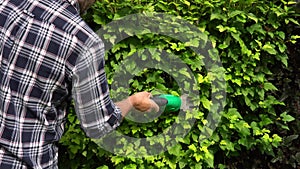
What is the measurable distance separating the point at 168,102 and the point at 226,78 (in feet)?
1.63

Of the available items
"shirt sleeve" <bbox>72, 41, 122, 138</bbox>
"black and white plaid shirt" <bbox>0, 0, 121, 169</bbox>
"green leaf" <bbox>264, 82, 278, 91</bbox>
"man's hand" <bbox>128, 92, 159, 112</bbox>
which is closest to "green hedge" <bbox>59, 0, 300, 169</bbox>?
"green leaf" <bbox>264, 82, 278, 91</bbox>

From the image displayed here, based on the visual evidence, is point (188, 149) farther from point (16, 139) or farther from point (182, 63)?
point (16, 139)

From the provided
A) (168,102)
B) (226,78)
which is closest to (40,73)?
(168,102)

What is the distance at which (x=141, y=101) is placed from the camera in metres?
2.62

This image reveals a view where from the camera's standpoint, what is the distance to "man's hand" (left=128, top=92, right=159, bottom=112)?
8.52 feet

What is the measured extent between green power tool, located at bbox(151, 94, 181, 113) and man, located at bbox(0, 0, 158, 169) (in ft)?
2.51

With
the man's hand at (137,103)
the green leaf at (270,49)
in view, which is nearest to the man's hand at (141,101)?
the man's hand at (137,103)

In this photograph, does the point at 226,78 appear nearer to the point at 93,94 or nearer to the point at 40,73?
the point at 93,94

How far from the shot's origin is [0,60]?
6.61 ft

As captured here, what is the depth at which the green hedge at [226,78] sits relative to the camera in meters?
3.19

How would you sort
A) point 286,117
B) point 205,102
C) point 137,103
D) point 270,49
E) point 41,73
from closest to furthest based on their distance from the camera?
point 41,73 → point 137,103 → point 205,102 → point 270,49 → point 286,117

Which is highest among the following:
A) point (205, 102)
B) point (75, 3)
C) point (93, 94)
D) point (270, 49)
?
point (75, 3)

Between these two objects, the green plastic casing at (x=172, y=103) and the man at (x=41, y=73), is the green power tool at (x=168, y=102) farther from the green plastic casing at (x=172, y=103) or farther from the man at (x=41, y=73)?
the man at (x=41, y=73)

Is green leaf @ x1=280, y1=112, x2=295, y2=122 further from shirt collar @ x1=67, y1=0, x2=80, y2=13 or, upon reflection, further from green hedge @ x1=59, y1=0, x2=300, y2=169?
shirt collar @ x1=67, y1=0, x2=80, y2=13
